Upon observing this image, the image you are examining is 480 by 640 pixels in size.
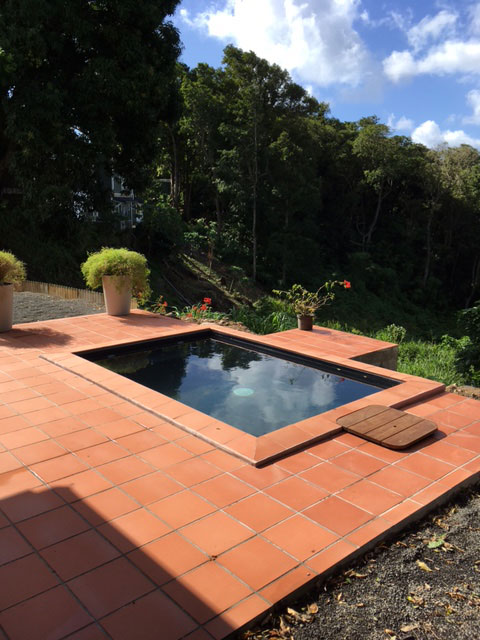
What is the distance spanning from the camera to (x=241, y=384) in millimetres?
4891

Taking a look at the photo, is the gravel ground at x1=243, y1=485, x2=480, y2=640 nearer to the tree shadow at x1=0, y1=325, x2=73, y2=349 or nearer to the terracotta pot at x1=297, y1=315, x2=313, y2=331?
the tree shadow at x1=0, y1=325, x2=73, y2=349

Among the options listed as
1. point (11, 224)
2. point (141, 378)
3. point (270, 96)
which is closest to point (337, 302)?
point (270, 96)

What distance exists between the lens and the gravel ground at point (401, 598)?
1.85 meters

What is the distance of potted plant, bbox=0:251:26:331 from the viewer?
6070 millimetres

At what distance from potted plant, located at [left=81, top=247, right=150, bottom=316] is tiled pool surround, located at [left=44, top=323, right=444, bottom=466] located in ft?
5.18

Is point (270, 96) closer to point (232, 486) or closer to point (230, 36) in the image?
point (230, 36)

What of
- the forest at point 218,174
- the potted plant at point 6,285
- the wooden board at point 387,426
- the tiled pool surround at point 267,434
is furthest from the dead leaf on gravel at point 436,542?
the potted plant at point 6,285

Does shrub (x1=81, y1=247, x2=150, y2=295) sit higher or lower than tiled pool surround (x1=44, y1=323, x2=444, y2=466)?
higher

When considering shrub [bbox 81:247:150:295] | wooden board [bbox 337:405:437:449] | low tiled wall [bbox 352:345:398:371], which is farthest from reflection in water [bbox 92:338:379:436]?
shrub [bbox 81:247:150:295]

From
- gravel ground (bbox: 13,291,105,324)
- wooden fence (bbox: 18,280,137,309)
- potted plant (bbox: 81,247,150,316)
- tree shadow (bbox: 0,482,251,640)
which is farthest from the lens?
wooden fence (bbox: 18,280,137,309)

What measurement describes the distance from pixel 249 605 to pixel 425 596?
734mm

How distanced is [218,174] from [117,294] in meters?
13.8

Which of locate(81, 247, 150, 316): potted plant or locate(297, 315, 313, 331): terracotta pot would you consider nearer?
locate(297, 315, 313, 331): terracotta pot

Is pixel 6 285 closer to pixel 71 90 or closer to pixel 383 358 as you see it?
pixel 383 358
